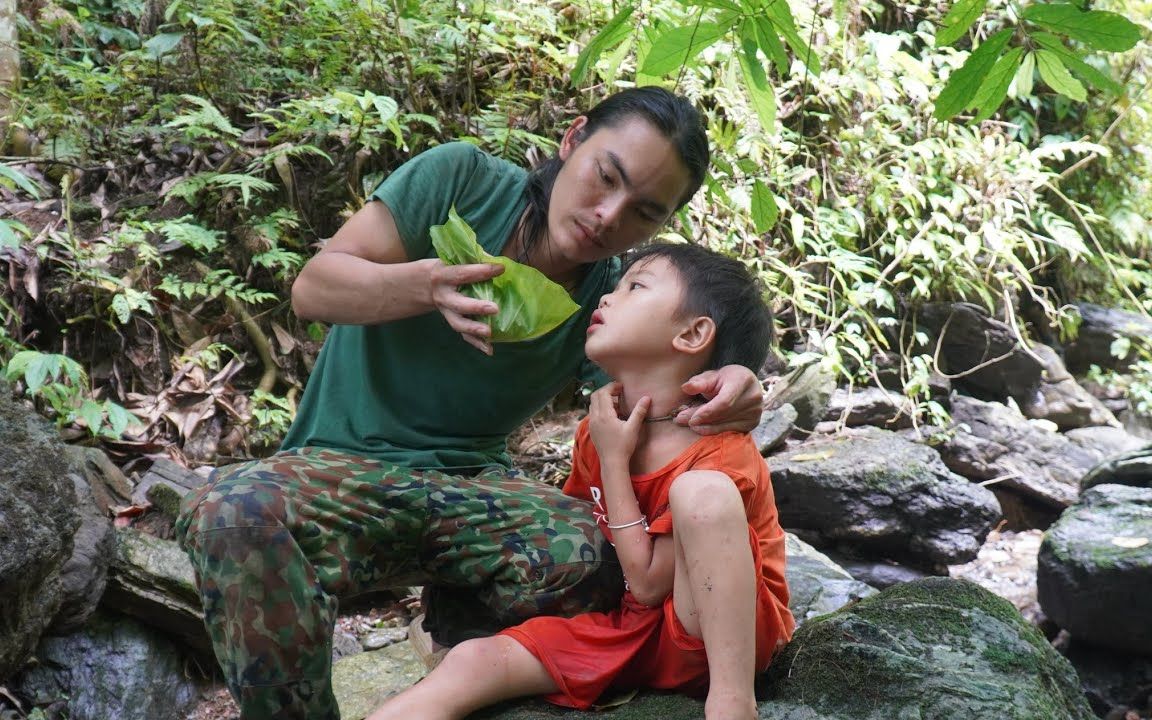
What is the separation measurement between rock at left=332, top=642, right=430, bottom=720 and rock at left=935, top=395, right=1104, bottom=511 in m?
4.12

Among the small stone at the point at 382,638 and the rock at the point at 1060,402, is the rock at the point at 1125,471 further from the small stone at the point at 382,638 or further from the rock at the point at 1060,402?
the small stone at the point at 382,638

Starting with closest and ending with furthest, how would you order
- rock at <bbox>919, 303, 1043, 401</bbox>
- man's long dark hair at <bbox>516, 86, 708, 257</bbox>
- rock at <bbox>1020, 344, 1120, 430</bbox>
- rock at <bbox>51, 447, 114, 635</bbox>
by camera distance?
man's long dark hair at <bbox>516, 86, 708, 257</bbox>, rock at <bbox>51, 447, 114, 635</bbox>, rock at <bbox>919, 303, 1043, 401</bbox>, rock at <bbox>1020, 344, 1120, 430</bbox>

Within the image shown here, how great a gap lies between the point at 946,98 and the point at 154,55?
4.59 metres

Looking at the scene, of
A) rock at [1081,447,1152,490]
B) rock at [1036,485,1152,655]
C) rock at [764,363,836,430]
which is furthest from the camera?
rock at [764,363,836,430]

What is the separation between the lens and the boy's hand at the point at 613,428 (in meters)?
2.17

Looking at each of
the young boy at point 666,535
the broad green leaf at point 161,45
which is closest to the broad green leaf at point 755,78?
the young boy at point 666,535

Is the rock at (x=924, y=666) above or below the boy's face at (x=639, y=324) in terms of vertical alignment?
below

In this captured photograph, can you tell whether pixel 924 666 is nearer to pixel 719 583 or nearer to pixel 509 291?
pixel 719 583

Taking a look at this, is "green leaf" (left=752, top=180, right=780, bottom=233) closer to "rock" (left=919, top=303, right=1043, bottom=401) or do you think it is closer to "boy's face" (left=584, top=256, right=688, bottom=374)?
"boy's face" (left=584, top=256, right=688, bottom=374)

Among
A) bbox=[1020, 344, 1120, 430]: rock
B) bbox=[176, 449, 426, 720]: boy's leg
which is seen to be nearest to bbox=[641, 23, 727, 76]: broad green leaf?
bbox=[176, 449, 426, 720]: boy's leg

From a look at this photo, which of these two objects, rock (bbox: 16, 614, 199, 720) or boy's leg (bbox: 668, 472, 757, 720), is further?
rock (bbox: 16, 614, 199, 720)

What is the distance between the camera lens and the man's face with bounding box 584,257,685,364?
2.21 m

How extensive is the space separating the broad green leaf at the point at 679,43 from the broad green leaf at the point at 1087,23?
653 millimetres

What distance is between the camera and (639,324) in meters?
2.21
